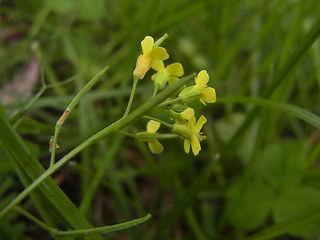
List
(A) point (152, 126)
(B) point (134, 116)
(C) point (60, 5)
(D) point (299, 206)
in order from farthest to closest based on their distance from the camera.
Answer: (C) point (60, 5), (D) point (299, 206), (A) point (152, 126), (B) point (134, 116)

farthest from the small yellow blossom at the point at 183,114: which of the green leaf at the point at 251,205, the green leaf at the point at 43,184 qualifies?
the green leaf at the point at 251,205

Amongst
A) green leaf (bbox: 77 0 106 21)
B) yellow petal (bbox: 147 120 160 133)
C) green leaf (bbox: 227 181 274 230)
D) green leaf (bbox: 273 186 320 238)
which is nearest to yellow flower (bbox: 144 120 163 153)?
yellow petal (bbox: 147 120 160 133)

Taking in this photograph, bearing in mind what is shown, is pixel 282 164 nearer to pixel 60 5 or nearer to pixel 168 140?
pixel 168 140

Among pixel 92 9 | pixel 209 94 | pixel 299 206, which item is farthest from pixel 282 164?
pixel 92 9

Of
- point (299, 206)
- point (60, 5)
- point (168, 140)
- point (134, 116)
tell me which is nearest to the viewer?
point (134, 116)

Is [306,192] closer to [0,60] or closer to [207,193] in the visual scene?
[207,193]

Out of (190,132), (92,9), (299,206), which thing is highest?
(92,9)

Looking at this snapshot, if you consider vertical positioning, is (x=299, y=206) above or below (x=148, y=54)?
below

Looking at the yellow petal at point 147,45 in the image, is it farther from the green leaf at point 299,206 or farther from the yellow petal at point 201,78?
the green leaf at point 299,206

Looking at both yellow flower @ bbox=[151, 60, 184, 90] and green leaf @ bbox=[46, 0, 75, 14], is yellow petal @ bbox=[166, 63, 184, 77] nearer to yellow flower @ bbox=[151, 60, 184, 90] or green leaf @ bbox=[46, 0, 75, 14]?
yellow flower @ bbox=[151, 60, 184, 90]
